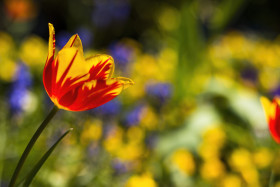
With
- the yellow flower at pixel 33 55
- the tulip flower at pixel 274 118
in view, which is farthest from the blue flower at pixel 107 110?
the yellow flower at pixel 33 55

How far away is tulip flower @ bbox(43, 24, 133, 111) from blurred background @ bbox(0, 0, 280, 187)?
33.2 inches

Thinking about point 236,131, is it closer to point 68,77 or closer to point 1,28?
point 68,77

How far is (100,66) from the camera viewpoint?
2.76ft

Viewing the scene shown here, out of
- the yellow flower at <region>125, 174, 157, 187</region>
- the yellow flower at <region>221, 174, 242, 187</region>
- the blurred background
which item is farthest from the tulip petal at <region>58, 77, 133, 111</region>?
the yellow flower at <region>221, 174, 242, 187</region>

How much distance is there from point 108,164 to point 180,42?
105 cm

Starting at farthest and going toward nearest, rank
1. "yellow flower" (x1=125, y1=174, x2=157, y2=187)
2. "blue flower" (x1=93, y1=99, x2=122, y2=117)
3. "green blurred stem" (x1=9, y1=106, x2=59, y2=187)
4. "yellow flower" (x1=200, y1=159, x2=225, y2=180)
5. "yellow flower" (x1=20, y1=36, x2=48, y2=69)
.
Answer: "yellow flower" (x1=20, y1=36, x2=48, y2=69) < "yellow flower" (x1=200, y1=159, x2=225, y2=180) < "blue flower" (x1=93, y1=99, x2=122, y2=117) < "yellow flower" (x1=125, y1=174, x2=157, y2=187) < "green blurred stem" (x1=9, y1=106, x2=59, y2=187)

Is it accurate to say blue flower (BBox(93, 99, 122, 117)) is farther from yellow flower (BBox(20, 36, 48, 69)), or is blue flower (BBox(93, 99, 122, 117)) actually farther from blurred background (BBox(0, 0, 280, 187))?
yellow flower (BBox(20, 36, 48, 69))

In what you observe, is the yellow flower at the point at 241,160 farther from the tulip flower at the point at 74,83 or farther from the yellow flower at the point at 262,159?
the tulip flower at the point at 74,83

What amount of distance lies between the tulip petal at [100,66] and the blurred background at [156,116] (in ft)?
2.77

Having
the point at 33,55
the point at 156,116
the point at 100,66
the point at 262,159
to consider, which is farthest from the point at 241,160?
the point at 33,55

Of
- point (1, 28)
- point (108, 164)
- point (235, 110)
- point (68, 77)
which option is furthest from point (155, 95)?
point (1, 28)

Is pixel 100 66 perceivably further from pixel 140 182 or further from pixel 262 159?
pixel 262 159

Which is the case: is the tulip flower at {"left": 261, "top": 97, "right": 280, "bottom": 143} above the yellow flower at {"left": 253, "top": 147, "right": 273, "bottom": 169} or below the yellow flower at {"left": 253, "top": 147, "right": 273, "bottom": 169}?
above

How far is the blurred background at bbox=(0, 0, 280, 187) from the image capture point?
6.27 feet
